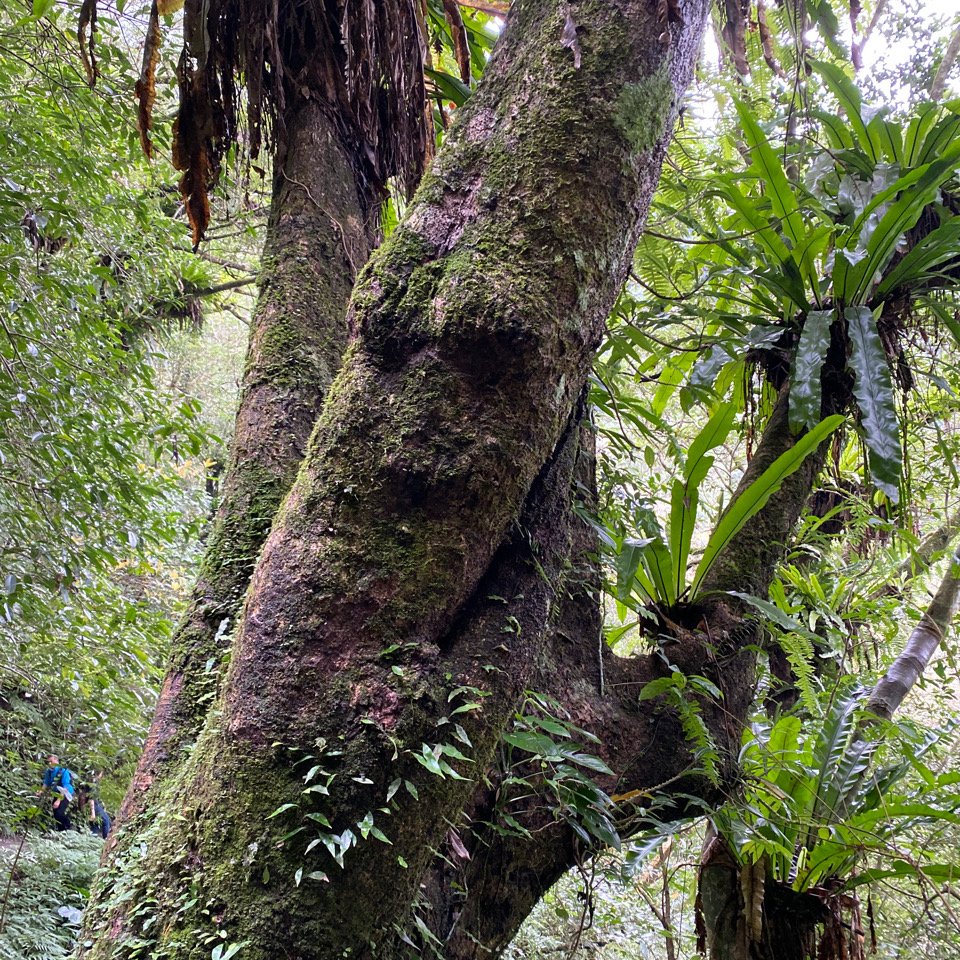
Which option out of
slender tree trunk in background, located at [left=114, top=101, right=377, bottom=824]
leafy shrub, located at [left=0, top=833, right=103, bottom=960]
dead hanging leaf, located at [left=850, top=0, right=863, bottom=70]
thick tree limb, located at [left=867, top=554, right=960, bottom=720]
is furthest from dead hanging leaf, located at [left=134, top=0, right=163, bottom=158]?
leafy shrub, located at [left=0, top=833, right=103, bottom=960]

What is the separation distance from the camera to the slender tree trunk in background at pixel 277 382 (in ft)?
4.44

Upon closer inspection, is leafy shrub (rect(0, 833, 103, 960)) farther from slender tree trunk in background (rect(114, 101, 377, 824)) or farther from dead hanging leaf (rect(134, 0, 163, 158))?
dead hanging leaf (rect(134, 0, 163, 158))

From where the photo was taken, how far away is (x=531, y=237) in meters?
1.10

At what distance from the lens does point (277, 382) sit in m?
1.71

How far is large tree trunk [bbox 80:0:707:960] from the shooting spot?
0.90 m

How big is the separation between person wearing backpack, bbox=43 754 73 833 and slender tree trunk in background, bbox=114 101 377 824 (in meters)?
4.29

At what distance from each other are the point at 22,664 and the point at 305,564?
8.79ft

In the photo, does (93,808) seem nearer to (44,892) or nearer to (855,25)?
(44,892)

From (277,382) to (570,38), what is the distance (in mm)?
966

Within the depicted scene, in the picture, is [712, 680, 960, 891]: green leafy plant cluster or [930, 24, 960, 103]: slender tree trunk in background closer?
[712, 680, 960, 891]: green leafy plant cluster

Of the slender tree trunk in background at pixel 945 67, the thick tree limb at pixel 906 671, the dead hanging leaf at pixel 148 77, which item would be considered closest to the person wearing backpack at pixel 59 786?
the dead hanging leaf at pixel 148 77

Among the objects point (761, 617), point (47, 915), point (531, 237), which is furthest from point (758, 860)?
point (47, 915)

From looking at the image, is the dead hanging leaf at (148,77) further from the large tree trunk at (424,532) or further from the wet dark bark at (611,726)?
the wet dark bark at (611,726)

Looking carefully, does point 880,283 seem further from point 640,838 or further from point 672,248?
point 640,838
